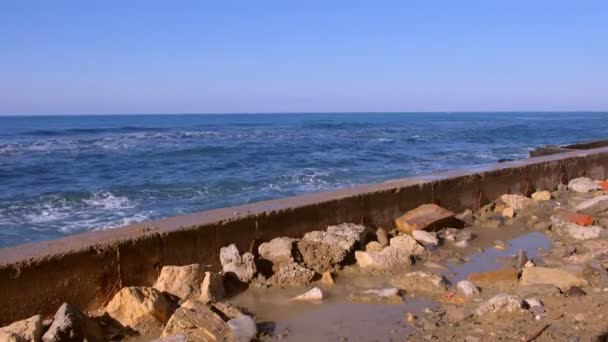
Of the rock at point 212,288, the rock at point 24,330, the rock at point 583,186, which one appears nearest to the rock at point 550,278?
the rock at point 212,288

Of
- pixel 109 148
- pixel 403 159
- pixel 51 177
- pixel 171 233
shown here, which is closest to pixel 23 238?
pixel 171 233

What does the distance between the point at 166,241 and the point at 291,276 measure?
99cm

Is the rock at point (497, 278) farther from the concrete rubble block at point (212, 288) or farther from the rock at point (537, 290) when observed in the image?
the concrete rubble block at point (212, 288)

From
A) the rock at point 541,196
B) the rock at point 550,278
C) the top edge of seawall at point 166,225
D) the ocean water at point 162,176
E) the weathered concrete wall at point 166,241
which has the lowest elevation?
the ocean water at point 162,176

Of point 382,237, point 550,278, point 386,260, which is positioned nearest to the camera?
point 550,278

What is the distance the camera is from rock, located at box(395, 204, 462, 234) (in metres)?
5.46

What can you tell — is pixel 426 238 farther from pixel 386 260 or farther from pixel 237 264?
pixel 237 264

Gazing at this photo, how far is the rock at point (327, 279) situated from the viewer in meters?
4.13

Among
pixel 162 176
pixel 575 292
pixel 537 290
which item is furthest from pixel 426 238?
pixel 162 176

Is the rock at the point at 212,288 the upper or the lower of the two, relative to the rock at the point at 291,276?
upper

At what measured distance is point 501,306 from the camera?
3.46m

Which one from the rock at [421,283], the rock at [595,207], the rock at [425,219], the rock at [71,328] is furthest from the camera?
the rock at [595,207]

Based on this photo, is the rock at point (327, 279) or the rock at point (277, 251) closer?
the rock at point (327, 279)

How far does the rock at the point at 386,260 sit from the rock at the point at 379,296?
55cm
